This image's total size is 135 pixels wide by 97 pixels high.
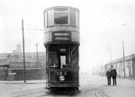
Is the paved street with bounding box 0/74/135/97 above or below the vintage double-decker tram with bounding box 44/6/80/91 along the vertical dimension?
below

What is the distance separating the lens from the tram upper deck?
42.7ft

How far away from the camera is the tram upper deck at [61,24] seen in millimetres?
13008

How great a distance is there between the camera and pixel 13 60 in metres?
46.0

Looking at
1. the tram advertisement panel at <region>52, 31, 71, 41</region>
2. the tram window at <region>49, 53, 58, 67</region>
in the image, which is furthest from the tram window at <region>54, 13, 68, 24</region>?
the tram window at <region>49, 53, 58, 67</region>

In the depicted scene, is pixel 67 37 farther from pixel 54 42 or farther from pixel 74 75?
pixel 74 75

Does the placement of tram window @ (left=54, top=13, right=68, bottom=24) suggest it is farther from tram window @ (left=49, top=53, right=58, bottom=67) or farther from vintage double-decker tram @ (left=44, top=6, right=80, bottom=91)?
tram window @ (left=49, top=53, right=58, bottom=67)

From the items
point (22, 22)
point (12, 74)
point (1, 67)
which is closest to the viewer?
point (22, 22)

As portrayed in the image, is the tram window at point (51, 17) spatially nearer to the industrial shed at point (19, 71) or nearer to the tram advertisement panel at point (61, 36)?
the tram advertisement panel at point (61, 36)

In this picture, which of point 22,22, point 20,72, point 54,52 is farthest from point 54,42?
point 20,72

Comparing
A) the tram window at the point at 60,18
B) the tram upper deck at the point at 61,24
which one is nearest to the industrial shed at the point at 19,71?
the tram upper deck at the point at 61,24

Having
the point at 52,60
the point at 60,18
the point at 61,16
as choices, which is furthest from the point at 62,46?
the point at 61,16

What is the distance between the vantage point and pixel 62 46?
1321 centimetres

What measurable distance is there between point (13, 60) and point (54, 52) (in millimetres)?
34513

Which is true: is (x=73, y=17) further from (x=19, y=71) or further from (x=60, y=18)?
(x=19, y=71)
